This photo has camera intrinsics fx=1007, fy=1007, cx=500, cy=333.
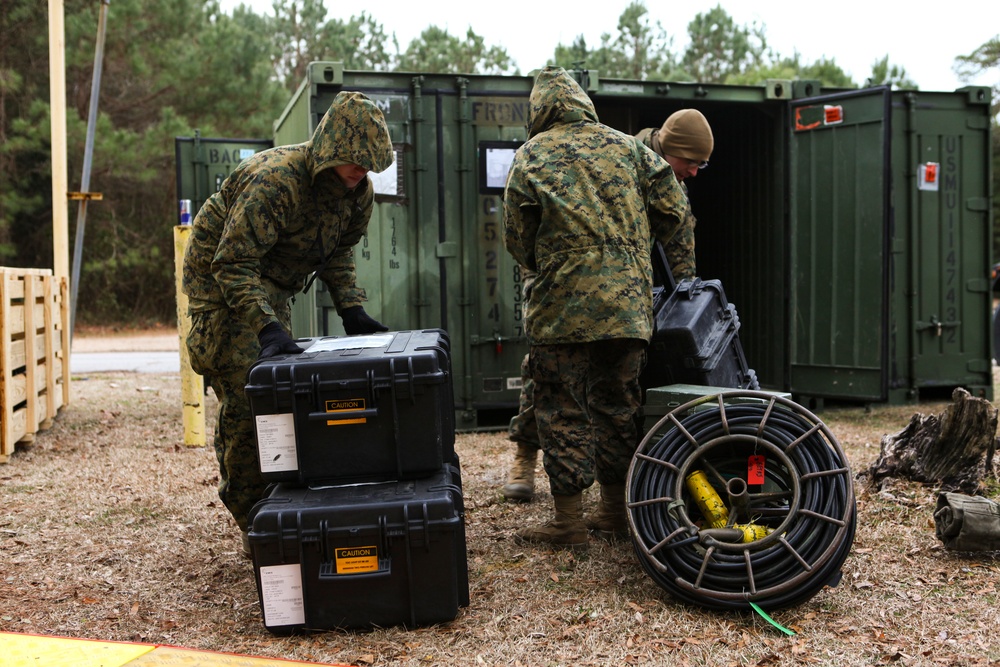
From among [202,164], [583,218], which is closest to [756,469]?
[583,218]

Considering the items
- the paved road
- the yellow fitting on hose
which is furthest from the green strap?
the paved road

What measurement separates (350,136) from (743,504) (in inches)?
74.7

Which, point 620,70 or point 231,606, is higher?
point 620,70

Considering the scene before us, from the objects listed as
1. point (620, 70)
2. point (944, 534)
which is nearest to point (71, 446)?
point (944, 534)

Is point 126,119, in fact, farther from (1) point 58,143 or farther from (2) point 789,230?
(2) point 789,230

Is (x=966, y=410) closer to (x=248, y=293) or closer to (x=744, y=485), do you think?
(x=744, y=485)

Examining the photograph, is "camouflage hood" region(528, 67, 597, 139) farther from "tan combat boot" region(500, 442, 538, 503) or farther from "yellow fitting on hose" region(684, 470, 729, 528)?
"tan combat boot" region(500, 442, 538, 503)

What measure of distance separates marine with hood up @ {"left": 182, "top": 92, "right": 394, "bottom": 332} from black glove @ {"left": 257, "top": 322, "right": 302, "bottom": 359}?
0.12 feet

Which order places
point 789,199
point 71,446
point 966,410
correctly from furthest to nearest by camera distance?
1. point 789,199
2. point 71,446
3. point 966,410

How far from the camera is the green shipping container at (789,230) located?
6.82 meters

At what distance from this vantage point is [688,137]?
4.64 metres

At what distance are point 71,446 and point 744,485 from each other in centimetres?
499

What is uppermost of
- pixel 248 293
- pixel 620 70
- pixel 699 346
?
pixel 620 70

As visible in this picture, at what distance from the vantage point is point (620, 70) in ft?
133
